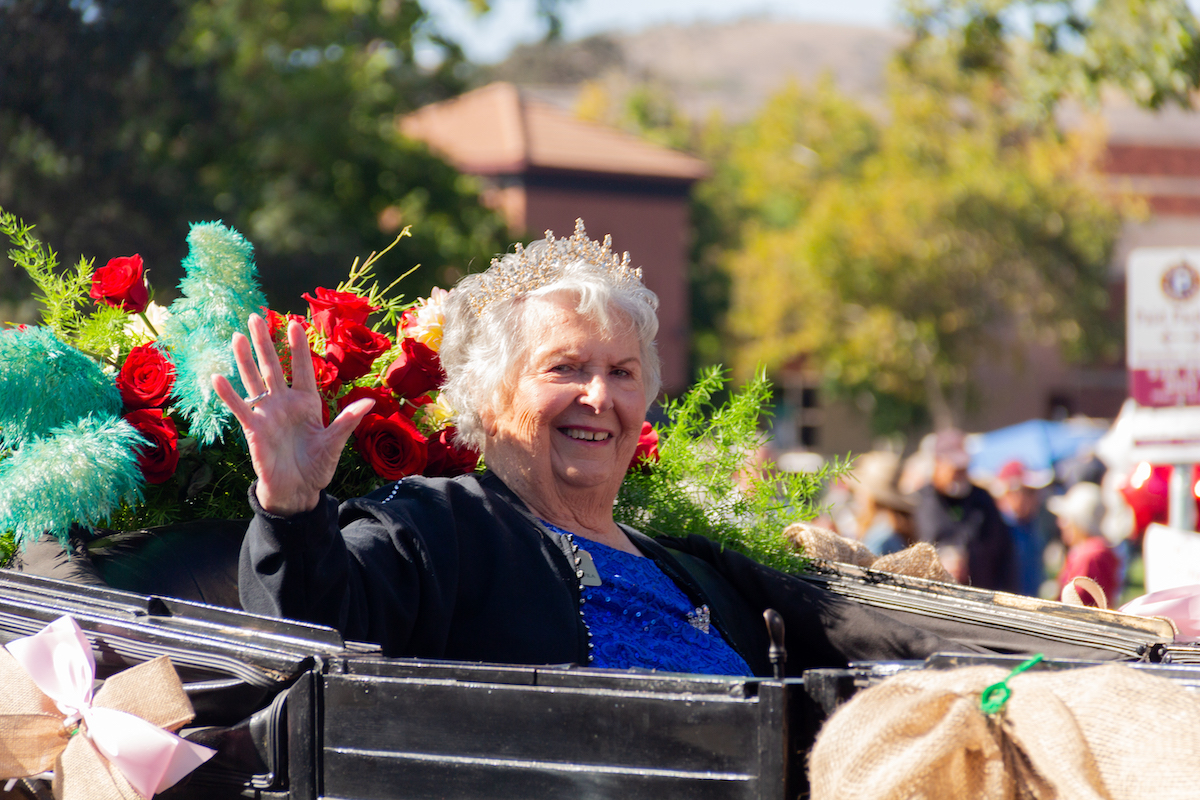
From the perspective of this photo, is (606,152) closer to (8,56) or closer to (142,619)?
(8,56)

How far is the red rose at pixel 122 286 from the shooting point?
2607mm

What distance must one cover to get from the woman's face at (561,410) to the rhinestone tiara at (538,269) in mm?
83

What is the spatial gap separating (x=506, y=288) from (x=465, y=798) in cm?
130

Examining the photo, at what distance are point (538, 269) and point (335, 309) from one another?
48 cm

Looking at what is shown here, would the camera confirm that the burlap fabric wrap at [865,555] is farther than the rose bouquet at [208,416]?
Yes

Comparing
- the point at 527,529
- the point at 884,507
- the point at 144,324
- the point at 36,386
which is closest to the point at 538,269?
the point at 527,529

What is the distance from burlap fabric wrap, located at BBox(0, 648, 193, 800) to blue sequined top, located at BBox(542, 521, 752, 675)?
2.60 feet

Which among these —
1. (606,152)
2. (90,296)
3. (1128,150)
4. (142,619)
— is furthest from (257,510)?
(1128,150)

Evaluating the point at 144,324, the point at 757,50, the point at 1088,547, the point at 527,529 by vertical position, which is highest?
the point at 757,50

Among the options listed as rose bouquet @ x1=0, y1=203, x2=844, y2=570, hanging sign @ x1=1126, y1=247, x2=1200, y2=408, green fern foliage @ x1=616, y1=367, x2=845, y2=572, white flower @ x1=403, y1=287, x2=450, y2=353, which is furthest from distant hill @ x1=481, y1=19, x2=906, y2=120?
white flower @ x1=403, y1=287, x2=450, y2=353

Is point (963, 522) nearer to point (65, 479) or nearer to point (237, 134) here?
point (65, 479)

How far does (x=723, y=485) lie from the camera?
316 cm

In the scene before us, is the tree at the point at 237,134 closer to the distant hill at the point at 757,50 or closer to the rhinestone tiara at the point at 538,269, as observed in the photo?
the rhinestone tiara at the point at 538,269

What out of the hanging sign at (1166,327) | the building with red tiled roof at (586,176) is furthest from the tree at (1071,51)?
the building with red tiled roof at (586,176)
